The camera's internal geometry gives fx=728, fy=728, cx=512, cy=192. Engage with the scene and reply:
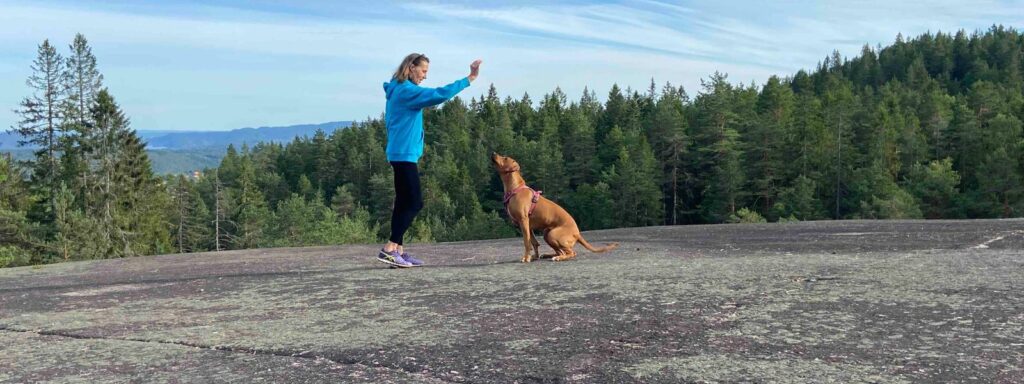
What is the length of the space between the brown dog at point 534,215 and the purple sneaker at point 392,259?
117 cm

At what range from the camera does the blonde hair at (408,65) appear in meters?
6.80

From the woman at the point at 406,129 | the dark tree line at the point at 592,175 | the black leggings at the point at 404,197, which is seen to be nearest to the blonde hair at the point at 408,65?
the woman at the point at 406,129

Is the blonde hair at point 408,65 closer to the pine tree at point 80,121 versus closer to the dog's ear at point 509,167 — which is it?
the dog's ear at point 509,167

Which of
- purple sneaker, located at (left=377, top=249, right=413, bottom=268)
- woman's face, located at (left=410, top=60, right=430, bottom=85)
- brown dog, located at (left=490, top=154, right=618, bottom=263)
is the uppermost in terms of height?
woman's face, located at (left=410, top=60, right=430, bottom=85)

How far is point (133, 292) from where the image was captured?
5.99 meters

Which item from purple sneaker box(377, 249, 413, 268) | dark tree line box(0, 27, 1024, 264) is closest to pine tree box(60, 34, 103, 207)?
dark tree line box(0, 27, 1024, 264)

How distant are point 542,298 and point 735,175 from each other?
7190 cm

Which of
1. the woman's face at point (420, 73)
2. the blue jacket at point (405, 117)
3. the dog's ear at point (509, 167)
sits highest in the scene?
the woman's face at point (420, 73)

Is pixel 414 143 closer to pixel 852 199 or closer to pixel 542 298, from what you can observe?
pixel 542 298

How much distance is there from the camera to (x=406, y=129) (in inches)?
268

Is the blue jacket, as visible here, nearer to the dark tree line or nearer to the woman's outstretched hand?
the woman's outstretched hand

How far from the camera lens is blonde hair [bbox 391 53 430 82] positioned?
6.80 meters

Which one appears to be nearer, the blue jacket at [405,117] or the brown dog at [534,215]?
the blue jacket at [405,117]

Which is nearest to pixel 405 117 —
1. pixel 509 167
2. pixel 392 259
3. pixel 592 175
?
pixel 509 167
